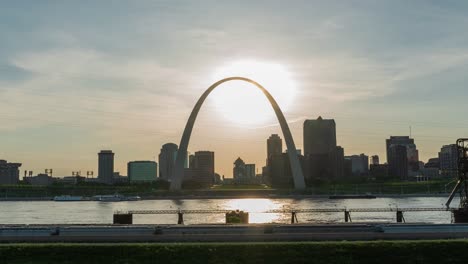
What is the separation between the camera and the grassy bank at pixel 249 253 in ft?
70.1

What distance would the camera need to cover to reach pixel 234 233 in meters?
28.1

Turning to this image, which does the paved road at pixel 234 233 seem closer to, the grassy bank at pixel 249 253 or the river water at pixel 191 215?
the grassy bank at pixel 249 253

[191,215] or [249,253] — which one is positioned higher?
[249,253]

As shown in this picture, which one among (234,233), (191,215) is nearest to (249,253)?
(234,233)

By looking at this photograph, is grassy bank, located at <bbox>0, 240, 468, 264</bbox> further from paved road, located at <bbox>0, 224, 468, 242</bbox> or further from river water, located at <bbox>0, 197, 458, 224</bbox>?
river water, located at <bbox>0, 197, 458, 224</bbox>

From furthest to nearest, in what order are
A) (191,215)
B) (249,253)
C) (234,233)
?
(191,215) → (234,233) → (249,253)

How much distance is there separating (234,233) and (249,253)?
6384 mm

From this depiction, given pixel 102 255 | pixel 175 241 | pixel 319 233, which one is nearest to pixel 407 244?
pixel 319 233

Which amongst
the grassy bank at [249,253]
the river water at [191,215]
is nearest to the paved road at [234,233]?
the grassy bank at [249,253]

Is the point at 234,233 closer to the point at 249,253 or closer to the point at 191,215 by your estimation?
the point at 249,253

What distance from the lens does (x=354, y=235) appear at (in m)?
26.1

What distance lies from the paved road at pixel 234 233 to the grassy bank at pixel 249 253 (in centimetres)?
316

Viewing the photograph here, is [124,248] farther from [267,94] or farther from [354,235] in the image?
[267,94]

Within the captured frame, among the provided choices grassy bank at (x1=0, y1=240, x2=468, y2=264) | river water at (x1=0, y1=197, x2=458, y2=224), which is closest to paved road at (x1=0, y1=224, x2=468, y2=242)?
grassy bank at (x1=0, y1=240, x2=468, y2=264)
